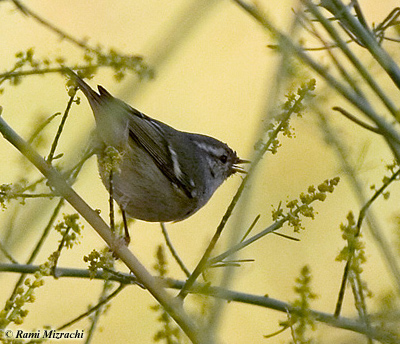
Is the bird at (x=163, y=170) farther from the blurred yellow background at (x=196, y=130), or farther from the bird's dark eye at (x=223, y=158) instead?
the blurred yellow background at (x=196, y=130)

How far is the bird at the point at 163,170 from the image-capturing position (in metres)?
3.45

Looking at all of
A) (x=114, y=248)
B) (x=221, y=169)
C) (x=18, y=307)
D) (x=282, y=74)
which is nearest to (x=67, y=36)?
(x=114, y=248)

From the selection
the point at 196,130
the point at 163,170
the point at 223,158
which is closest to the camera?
the point at 163,170

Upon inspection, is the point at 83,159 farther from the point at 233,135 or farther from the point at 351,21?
the point at 233,135

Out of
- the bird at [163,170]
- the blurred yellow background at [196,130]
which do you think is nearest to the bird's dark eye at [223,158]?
the bird at [163,170]

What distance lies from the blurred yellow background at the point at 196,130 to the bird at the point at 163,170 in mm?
144

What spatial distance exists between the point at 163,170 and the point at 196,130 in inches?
49.6

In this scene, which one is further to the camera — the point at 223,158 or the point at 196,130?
the point at 196,130

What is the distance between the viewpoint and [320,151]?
3.40 m

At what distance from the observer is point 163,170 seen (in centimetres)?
370

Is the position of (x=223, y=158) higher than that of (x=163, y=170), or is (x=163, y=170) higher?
(x=223, y=158)

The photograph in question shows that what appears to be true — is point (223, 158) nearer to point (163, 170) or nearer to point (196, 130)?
point (163, 170)

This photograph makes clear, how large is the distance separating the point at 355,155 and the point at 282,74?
1020 mm

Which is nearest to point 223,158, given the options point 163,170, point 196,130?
point 163,170
